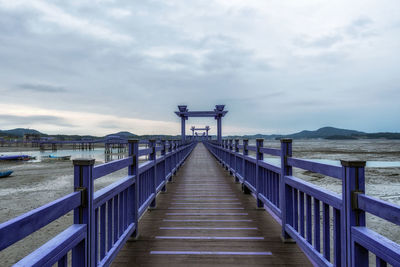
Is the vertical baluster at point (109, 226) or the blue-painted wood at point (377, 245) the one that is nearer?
the blue-painted wood at point (377, 245)

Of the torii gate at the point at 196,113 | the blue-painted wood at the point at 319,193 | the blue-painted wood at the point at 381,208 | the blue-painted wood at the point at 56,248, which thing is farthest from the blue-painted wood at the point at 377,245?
the torii gate at the point at 196,113

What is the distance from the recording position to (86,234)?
1.81 meters

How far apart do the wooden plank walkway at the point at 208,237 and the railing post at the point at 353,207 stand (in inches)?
44.4

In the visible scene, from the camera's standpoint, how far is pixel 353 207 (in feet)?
5.37

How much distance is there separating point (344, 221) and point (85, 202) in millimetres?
2017

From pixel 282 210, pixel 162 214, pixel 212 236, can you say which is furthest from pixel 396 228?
pixel 162 214

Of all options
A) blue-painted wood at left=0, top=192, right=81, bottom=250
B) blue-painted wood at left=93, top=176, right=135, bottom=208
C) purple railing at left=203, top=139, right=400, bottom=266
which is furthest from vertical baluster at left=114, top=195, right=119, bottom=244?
purple railing at left=203, top=139, right=400, bottom=266

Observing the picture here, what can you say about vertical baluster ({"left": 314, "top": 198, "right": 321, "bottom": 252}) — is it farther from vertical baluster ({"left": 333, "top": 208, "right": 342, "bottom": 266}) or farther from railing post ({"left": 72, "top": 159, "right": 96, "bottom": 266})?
railing post ({"left": 72, "top": 159, "right": 96, "bottom": 266})

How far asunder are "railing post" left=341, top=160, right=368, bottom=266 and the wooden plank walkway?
3.70 feet

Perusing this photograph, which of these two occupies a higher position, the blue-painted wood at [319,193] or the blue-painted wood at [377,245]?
the blue-painted wood at [319,193]

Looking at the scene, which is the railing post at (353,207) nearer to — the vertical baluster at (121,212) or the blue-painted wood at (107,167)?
the blue-painted wood at (107,167)

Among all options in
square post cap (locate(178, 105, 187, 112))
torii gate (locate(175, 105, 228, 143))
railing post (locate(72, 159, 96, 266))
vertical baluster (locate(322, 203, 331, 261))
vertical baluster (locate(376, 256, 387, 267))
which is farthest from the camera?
square post cap (locate(178, 105, 187, 112))

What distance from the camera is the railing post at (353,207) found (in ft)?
5.31

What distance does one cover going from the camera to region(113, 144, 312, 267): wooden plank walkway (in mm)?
2713
